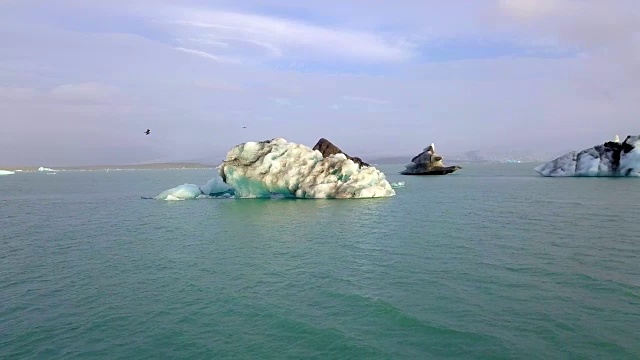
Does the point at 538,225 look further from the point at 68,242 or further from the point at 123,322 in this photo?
the point at 68,242

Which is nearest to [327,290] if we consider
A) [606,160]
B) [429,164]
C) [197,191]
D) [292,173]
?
[292,173]

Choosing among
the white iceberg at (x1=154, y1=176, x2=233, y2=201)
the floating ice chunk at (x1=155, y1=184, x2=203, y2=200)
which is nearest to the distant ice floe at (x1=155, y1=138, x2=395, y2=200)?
the floating ice chunk at (x1=155, y1=184, x2=203, y2=200)

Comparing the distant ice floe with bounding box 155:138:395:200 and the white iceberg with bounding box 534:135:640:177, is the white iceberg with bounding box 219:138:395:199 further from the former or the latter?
the white iceberg with bounding box 534:135:640:177

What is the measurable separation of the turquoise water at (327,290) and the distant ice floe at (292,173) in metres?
17.7

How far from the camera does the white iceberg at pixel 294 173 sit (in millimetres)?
46531

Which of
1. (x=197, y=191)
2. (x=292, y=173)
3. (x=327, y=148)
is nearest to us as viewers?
(x=292, y=173)

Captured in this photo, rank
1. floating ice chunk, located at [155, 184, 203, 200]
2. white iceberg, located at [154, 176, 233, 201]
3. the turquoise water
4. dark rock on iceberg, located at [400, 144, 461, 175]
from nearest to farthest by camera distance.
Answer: the turquoise water < floating ice chunk, located at [155, 184, 203, 200] < white iceberg, located at [154, 176, 233, 201] < dark rock on iceberg, located at [400, 144, 461, 175]

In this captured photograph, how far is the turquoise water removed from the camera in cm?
1024

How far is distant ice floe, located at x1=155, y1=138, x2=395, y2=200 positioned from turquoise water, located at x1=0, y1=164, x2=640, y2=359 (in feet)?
58.2

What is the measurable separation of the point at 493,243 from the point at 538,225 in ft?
24.6

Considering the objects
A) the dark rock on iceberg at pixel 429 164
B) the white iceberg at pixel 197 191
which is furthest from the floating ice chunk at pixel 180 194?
the dark rock on iceberg at pixel 429 164

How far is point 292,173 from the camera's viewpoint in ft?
154

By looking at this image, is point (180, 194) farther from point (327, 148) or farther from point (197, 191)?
point (327, 148)

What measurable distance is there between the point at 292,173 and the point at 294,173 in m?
0.23
